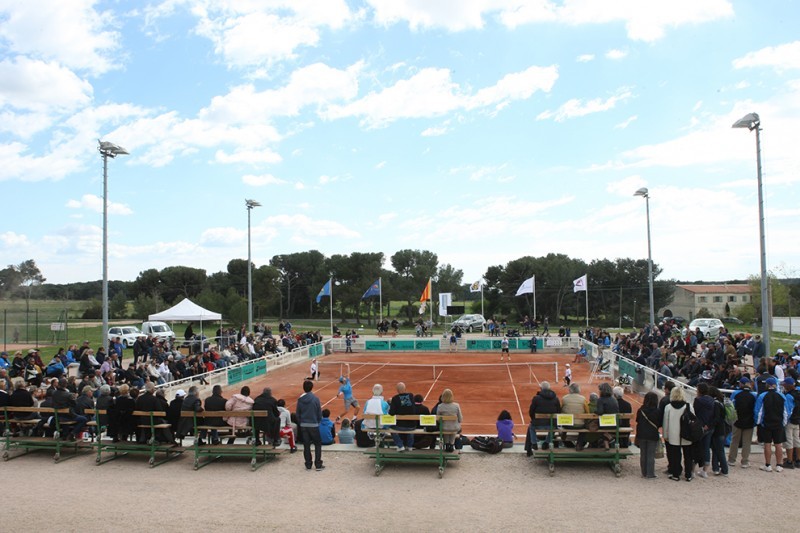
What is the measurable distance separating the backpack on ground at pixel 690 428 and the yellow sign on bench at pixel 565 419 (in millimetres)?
1739

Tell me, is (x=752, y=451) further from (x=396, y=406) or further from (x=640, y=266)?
(x=640, y=266)

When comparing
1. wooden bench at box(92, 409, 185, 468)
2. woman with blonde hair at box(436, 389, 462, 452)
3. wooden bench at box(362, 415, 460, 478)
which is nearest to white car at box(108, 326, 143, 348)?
wooden bench at box(92, 409, 185, 468)

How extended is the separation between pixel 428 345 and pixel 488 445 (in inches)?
1383

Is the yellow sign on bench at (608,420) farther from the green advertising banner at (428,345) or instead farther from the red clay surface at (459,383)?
the green advertising banner at (428,345)

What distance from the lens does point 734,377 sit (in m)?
15.2

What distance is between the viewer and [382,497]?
9062 millimetres

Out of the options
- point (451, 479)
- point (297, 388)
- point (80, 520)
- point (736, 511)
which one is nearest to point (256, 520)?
point (80, 520)

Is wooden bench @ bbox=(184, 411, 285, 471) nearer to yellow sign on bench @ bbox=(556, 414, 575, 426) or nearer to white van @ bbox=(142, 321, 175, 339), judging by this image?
yellow sign on bench @ bbox=(556, 414, 575, 426)

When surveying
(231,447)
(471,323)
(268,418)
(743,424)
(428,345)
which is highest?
(268,418)

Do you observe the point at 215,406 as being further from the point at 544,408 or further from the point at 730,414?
the point at 730,414

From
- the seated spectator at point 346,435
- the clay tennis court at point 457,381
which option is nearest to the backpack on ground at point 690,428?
the seated spectator at point 346,435

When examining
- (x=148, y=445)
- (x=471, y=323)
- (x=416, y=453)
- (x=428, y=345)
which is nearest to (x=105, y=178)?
(x=148, y=445)

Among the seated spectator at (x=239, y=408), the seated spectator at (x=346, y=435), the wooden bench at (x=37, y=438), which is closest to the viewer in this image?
the seated spectator at (x=239, y=408)

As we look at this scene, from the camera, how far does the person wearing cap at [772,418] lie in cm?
1001
